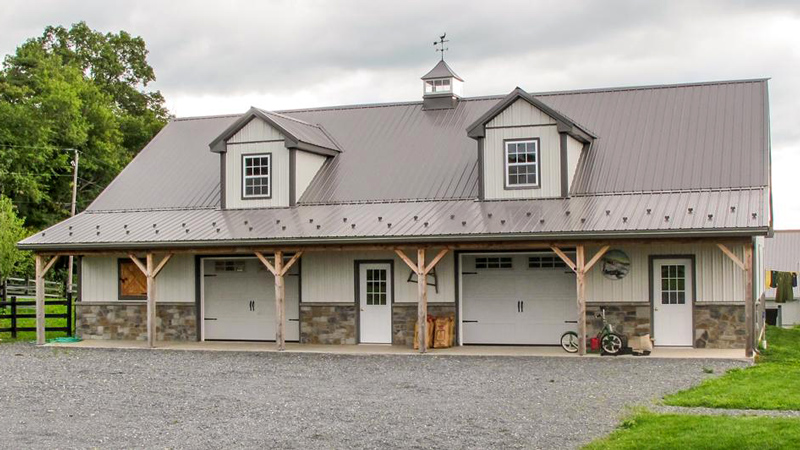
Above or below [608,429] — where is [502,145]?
above

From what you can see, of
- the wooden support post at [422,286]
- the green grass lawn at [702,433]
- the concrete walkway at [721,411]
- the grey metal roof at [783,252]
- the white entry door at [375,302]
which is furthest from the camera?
the grey metal roof at [783,252]

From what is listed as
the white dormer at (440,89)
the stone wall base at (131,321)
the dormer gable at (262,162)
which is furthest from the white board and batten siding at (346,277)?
the white dormer at (440,89)

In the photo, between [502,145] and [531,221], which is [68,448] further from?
[502,145]

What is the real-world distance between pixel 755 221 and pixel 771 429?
792 centimetres

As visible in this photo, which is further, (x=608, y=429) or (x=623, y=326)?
(x=623, y=326)

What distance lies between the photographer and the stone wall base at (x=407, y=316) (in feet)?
67.1

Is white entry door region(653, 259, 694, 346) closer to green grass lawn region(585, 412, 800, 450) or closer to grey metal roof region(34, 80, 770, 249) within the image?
grey metal roof region(34, 80, 770, 249)

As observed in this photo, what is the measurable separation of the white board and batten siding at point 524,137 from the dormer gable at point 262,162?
4.52m

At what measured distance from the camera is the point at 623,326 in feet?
63.2

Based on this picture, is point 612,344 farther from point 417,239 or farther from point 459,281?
point 417,239

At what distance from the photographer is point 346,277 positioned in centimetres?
2111

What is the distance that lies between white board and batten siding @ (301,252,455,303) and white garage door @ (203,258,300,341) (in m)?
0.78

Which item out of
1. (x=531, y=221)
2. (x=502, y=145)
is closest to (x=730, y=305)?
(x=531, y=221)

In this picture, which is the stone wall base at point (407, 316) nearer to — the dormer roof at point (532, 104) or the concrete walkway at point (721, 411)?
the dormer roof at point (532, 104)
